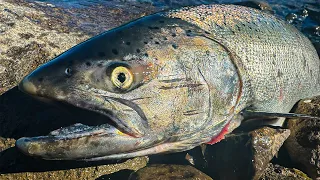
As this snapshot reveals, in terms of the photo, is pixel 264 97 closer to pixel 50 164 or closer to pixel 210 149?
pixel 210 149

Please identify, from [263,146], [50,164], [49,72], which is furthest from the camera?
[263,146]

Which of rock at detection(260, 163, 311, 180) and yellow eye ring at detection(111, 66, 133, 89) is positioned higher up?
yellow eye ring at detection(111, 66, 133, 89)

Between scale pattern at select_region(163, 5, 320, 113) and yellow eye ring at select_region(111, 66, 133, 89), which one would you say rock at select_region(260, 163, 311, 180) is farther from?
yellow eye ring at select_region(111, 66, 133, 89)

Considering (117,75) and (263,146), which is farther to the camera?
(263,146)

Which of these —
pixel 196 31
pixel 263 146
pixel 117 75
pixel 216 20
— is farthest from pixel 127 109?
pixel 263 146

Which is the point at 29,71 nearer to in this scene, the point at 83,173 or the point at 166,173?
the point at 83,173

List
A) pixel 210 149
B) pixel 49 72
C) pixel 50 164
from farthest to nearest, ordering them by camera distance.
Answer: pixel 210 149 → pixel 50 164 → pixel 49 72

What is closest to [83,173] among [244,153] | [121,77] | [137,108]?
[137,108]

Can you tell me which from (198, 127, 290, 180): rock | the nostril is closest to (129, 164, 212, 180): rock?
(198, 127, 290, 180): rock
